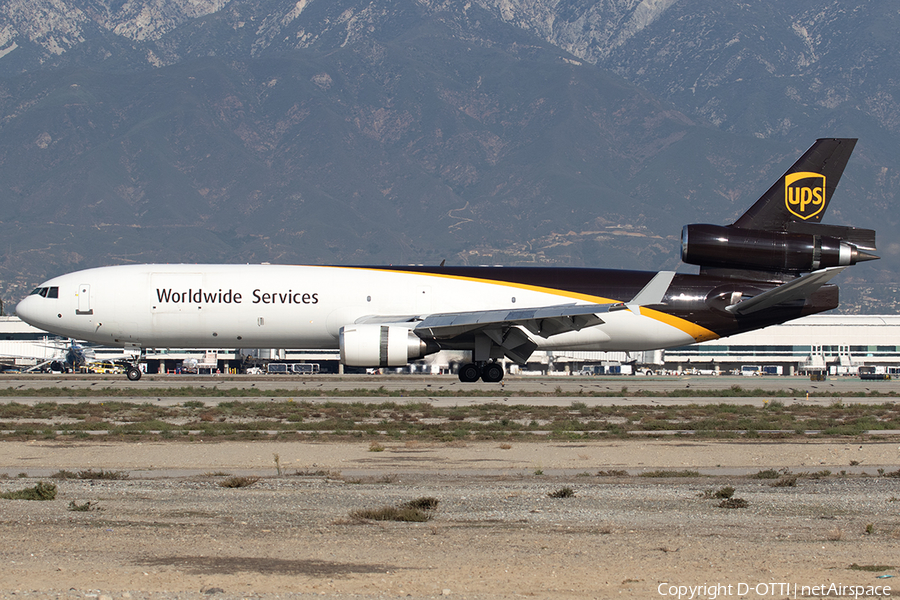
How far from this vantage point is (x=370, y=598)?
878cm

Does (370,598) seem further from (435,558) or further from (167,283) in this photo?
(167,283)

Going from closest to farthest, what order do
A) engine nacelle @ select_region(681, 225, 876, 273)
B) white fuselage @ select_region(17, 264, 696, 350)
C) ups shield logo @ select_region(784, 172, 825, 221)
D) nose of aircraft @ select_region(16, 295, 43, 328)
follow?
engine nacelle @ select_region(681, 225, 876, 273) < white fuselage @ select_region(17, 264, 696, 350) < ups shield logo @ select_region(784, 172, 825, 221) < nose of aircraft @ select_region(16, 295, 43, 328)

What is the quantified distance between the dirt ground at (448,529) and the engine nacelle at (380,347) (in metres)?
16.2

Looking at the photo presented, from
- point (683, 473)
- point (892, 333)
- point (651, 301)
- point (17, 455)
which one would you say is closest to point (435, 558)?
point (683, 473)

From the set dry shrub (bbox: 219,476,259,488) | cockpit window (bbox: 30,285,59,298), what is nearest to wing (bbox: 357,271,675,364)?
cockpit window (bbox: 30,285,59,298)

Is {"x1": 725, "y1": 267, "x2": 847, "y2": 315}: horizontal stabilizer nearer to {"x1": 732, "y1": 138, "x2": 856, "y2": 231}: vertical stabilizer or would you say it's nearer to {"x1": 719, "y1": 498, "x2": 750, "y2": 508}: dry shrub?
{"x1": 732, "y1": 138, "x2": 856, "y2": 231}: vertical stabilizer

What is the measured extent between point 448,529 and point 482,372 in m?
28.5

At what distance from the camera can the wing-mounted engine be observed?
35656 mm

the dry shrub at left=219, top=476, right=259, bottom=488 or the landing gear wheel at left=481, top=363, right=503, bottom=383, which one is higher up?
the landing gear wheel at left=481, top=363, right=503, bottom=383

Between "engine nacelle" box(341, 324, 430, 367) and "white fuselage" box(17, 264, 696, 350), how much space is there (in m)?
2.50

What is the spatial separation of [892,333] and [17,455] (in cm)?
14051

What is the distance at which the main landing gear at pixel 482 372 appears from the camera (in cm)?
4009

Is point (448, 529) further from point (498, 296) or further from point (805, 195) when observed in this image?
point (805, 195)

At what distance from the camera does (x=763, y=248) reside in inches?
1507
